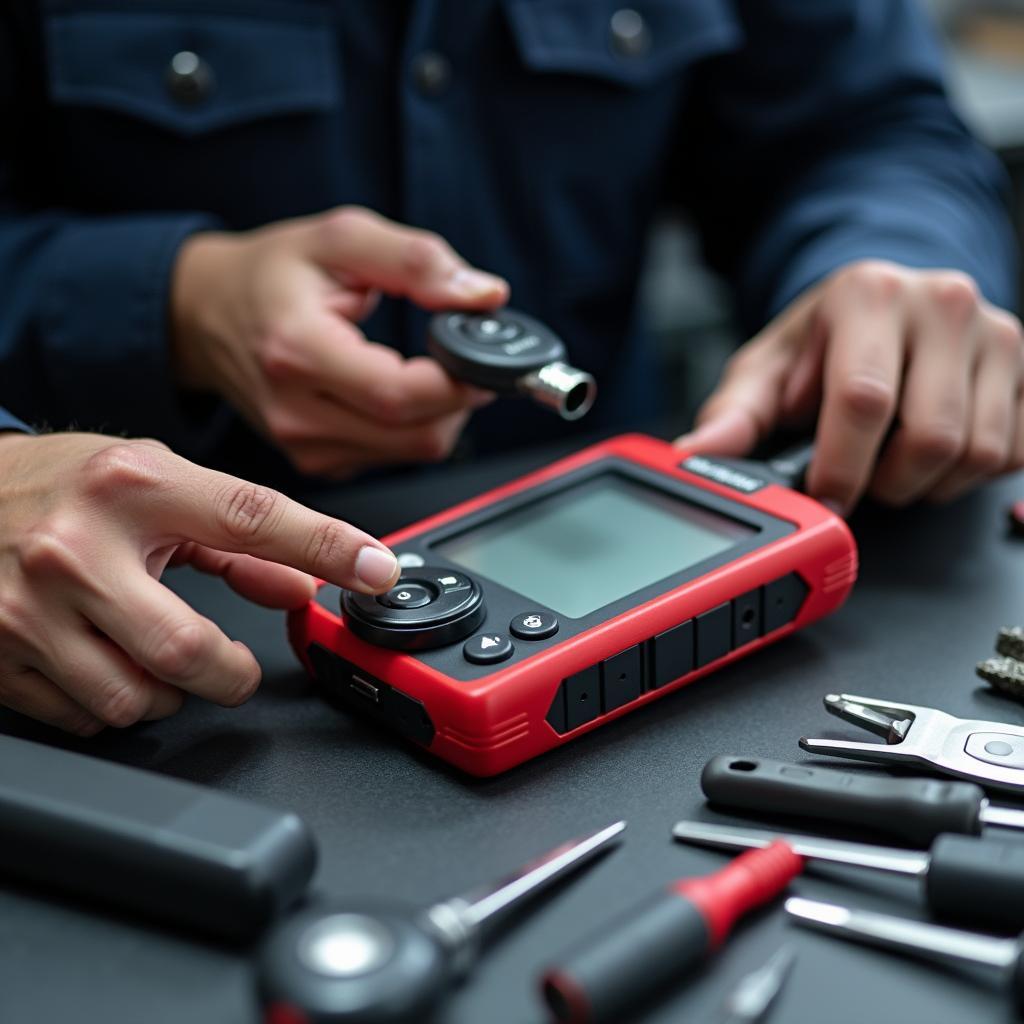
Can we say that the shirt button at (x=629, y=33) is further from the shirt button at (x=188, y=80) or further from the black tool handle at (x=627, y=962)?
the black tool handle at (x=627, y=962)

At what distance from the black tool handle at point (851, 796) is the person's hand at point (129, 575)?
17cm

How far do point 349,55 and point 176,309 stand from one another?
267 mm

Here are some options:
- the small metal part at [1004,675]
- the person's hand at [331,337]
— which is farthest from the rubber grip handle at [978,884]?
the person's hand at [331,337]

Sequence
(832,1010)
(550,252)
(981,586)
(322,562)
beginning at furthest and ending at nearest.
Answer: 1. (550,252)
2. (981,586)
3. (322,562)
4. (832,1010)

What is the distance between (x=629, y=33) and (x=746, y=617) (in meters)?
0.66

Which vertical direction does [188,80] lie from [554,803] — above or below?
above

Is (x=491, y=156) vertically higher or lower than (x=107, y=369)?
higher

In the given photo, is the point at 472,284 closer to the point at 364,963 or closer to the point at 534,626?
the point at 534,626

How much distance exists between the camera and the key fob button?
0.49 meters

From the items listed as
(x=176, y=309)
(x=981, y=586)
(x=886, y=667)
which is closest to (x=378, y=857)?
(x=886, y=667)

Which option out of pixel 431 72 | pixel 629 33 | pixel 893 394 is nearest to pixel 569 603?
pixel 893 394

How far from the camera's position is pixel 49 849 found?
1.41 feet

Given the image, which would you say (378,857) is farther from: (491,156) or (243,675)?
(491,156)

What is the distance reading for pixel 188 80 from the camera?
957 mm
